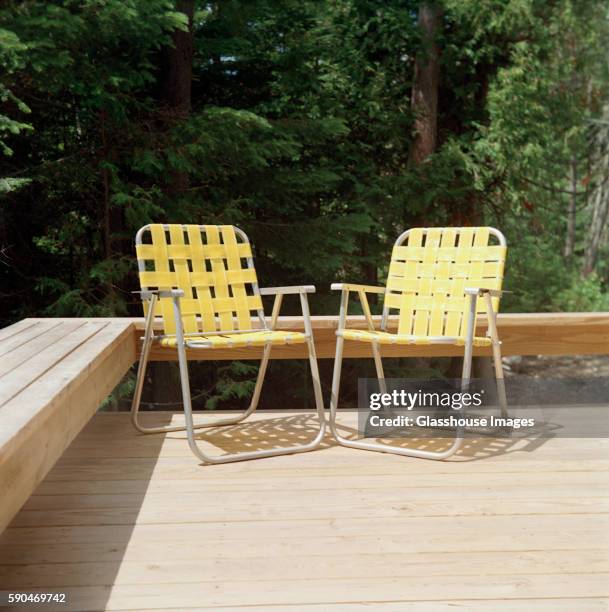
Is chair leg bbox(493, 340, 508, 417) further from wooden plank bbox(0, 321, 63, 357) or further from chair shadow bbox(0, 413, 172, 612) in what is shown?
wooden plank bbox(0, 321, 63, 357)

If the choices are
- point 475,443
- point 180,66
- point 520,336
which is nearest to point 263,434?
point 475,443

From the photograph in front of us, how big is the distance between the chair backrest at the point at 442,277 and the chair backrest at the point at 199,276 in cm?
65

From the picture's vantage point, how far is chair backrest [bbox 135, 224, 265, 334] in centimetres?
334

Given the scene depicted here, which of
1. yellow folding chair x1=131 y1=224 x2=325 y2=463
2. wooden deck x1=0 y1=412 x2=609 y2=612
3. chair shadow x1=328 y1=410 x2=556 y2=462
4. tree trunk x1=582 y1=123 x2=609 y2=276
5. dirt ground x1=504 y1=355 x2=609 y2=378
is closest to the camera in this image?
wooden deck x1=0 y1=412 x2=609 y2=612

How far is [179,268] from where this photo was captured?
3436 mm

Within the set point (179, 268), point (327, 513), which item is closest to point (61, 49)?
point (179, 268)

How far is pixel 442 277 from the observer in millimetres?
3428

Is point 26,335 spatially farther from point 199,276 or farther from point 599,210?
point 599,210

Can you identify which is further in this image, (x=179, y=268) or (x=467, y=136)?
(x=467, y=136)

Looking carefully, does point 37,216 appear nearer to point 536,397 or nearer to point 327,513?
point 327,513

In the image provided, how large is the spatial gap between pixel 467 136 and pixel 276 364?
10.1 ft

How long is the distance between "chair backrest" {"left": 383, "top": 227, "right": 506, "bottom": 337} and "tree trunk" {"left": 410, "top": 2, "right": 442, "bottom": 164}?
15.7 feet

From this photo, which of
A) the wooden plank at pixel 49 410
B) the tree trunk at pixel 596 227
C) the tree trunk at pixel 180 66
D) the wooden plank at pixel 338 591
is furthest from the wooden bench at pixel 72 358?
the tree trunk at pixel 596 227

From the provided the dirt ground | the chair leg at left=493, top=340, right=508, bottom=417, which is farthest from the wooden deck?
the dirt ground
